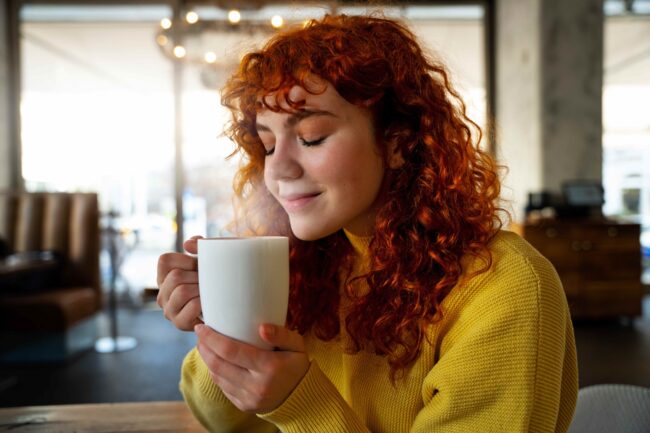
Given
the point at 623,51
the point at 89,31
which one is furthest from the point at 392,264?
the point at 623,51

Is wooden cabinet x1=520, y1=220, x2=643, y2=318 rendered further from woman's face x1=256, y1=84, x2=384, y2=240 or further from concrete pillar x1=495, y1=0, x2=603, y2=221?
woman's face x1=256, y1=84, x2=384, y2=240

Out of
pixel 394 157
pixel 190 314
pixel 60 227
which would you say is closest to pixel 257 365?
pixel 190 314

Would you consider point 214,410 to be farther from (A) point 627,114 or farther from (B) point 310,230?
(A) point 627,114

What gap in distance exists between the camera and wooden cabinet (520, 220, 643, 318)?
4.17 metres

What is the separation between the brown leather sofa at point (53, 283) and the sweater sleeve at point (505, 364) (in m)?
3.16

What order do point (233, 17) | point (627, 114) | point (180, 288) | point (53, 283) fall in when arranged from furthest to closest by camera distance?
1. point (627, 114)
2. point (53, 283)
3. point (233, 17)
4. point (180, 288)

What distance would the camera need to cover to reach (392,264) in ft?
2.53

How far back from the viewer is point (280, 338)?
56 centimetres

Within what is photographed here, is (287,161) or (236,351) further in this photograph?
(287,161)

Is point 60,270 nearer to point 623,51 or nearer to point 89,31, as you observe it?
point 89,31

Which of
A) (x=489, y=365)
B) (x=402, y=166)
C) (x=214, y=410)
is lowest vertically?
(x=214, y=410)

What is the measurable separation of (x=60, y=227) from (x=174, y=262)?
11.0 ft

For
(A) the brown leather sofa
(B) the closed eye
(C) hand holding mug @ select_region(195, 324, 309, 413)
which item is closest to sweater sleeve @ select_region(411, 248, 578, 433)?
(C) hand holding mug @ select_region(195, 324, 309, 413)

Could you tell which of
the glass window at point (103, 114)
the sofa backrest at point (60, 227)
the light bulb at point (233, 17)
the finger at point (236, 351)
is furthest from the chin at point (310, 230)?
the glass window at point (103, 114)
